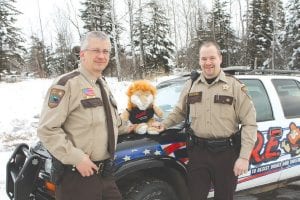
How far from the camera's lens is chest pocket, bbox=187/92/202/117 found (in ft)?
11.0

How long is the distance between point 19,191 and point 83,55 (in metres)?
1.21

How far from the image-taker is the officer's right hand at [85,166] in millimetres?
2525

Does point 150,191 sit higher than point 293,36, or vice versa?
point 293,36

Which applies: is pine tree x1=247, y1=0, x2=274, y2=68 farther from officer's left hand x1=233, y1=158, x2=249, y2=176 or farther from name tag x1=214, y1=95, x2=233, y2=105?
officer's left hand x1=233, y1=158, x2=249, y2=176

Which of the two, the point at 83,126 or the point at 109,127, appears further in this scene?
the point at 109,127

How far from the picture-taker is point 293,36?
2683 centimetres

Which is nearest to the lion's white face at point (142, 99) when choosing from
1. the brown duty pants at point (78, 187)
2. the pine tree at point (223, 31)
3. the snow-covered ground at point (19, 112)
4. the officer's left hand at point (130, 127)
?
the officer's left hand at point (130, 127)

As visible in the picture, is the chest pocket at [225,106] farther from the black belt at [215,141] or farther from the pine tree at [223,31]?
the pine tree at [223,31]

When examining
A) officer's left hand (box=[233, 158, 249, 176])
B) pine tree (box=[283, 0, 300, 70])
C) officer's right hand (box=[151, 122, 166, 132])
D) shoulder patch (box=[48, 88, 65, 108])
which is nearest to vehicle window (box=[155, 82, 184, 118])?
officer's right hand (box=[151, 122, 166, 132])

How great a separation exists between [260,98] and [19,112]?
8315mm

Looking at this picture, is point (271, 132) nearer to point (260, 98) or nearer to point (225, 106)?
point (260, 98)

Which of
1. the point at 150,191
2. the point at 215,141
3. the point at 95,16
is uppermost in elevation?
the point at 95,16

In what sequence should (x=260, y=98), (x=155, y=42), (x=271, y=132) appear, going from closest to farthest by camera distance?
(x=271, y=132) → (x=260, y=98) → (x=155, y=42)

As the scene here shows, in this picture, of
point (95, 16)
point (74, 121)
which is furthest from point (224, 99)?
point (95, 16)
